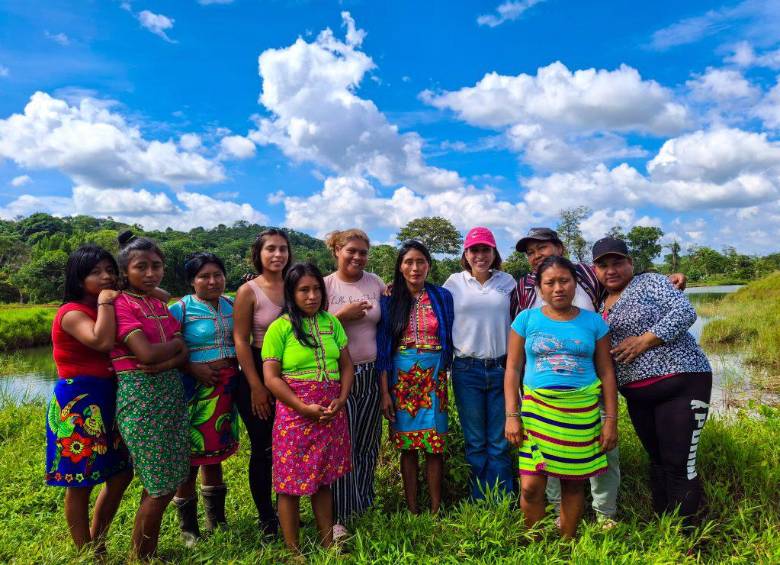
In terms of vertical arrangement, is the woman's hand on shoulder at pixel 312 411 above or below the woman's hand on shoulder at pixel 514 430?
above

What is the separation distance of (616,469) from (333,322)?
6.46ft

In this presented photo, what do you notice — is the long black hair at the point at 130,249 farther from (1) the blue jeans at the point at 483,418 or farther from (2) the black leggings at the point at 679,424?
(2) the black leggings at the point at 679,424

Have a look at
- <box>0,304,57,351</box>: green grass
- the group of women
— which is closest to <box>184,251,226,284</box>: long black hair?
the group of women

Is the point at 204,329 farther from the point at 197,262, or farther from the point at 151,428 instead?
the point at 151,428

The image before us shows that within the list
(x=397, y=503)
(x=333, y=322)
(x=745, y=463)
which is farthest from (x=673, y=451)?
(x=333, y=322)

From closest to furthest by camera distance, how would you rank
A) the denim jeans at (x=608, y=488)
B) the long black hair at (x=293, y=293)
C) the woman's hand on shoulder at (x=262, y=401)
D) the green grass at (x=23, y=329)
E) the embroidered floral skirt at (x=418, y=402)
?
1. the long black hair at (x=293, y=293)
2. the woman's hand on shoulder at (x=262, y=401)
3. the denim jeans at (x=608, y=488)
4. the embroidered floral skirt at (x=418, y=402)
5. the green grass at (x=23, y=329)

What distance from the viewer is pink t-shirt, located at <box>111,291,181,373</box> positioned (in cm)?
259

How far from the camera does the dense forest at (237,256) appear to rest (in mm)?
33719

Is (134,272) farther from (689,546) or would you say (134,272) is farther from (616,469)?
→ (689,546)

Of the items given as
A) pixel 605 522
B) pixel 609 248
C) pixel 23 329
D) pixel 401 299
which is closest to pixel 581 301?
pixel 609 248

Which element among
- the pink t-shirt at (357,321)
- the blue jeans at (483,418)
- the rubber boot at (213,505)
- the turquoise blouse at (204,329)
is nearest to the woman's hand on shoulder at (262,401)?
the turquoise blouse at (204,329)

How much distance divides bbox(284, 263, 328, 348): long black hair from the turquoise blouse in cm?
46

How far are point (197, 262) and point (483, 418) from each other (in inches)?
83.3

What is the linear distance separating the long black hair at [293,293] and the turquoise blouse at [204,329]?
1.52 feet
